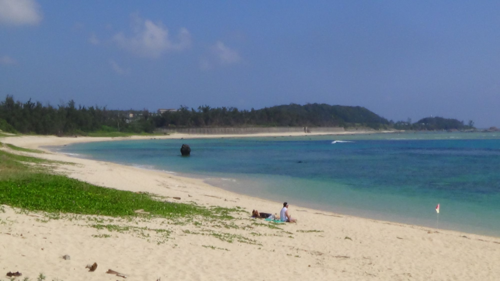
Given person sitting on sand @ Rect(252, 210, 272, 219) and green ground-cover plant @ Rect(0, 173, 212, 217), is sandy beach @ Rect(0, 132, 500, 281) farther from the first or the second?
green ground-cover plant @ Rect(0, 173, 212, 217)

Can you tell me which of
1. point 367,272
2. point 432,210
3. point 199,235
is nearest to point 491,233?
point 432,210

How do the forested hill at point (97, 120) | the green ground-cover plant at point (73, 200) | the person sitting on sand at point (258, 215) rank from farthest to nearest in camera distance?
1. the forested hill at point (97, 120)
2. the person sitting on sand at point (258, 215)
3. the green ground-cover plant at point (73, 200)

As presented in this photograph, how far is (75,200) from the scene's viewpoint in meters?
13.1

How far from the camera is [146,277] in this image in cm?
726

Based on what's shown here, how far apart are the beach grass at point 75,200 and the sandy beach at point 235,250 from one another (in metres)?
0.90

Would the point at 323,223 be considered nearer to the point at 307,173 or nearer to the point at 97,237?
the point at 97,237

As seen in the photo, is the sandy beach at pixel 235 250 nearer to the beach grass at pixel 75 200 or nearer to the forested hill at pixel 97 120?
the beach grass at pixel 75 200

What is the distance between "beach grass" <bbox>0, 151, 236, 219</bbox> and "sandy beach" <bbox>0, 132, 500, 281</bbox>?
35.6 inches

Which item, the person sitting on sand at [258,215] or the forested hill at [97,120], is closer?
the person sitting on sand at [258,215]

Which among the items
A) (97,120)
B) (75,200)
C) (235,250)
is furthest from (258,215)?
(97,120)

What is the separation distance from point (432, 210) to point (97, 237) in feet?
54.6

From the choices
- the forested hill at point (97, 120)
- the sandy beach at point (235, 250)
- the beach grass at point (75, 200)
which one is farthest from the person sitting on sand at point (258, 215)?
the forested hill at point (97, 120)

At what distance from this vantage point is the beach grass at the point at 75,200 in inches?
470

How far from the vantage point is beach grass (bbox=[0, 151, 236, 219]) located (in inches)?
470
